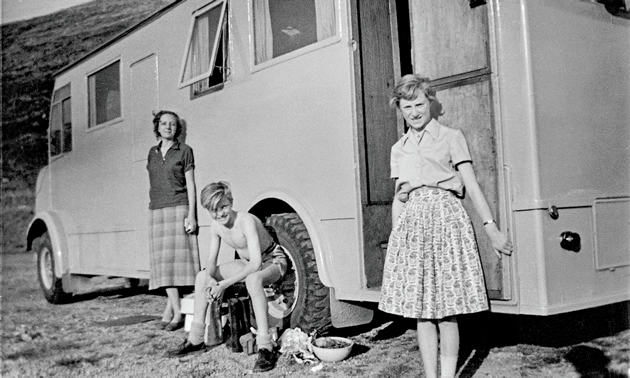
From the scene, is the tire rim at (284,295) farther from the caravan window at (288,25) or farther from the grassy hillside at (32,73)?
the grassy hillside at (32,73)

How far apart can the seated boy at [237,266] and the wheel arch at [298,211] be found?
177mm

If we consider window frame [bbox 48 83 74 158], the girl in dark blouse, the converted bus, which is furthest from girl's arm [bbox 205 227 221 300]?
window frame [bbox 48 83 74 158]

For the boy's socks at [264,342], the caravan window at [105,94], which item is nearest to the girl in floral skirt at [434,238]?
the boy's socks at [264,342]

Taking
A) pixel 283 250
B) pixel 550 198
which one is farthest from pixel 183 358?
pixel 550 198

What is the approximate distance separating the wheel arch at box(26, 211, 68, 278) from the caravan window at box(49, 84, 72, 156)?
48cm

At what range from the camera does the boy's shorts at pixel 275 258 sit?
3.45 meters

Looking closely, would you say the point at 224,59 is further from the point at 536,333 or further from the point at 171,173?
the point at 536,333

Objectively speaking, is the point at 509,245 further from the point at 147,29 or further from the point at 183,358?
the point at 147,29

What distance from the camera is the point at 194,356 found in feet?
10.7

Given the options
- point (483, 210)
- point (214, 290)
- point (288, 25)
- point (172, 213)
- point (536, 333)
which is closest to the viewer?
point (483, 210)

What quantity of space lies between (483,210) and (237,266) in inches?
63.5

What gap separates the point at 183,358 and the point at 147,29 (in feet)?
7.61

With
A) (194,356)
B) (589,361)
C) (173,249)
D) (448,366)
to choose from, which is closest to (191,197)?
(173,249)

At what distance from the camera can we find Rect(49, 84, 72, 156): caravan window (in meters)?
3.96
